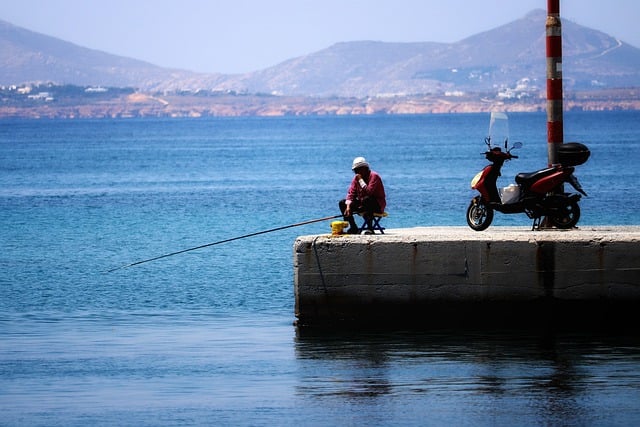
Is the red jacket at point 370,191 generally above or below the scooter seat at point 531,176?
below

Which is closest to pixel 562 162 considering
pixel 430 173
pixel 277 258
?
pixel 277 258

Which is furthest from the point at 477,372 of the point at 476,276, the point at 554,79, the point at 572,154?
the point at 554,79

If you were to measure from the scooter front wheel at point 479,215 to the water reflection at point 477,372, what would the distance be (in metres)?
1.53

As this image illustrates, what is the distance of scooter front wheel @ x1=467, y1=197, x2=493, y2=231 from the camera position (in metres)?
14.7

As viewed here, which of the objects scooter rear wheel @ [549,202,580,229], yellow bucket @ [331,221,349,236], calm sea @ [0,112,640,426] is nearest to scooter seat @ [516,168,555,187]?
scooter rear wheel @ [549,202,580,229]

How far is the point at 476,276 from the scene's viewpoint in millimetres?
13453

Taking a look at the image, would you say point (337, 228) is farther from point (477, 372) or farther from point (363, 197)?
point (477, 372)

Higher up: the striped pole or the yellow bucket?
the striped pole

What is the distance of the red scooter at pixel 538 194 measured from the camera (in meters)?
14.4

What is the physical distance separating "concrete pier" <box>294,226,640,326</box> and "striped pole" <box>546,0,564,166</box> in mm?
1908

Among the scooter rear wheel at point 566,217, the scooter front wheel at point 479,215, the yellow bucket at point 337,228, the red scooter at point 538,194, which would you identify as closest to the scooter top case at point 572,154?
the red scooter at point 538,194

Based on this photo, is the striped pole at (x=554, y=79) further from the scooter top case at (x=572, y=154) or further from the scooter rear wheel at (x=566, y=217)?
the scooter rear wheel at (x=566, y=217)

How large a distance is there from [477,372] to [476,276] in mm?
1397

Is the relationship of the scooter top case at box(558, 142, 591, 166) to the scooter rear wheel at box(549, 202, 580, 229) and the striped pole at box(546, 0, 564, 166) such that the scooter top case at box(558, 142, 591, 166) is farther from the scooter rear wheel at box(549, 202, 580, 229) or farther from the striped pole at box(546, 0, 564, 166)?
the striped pole at box(546, 0, 564, 166)
